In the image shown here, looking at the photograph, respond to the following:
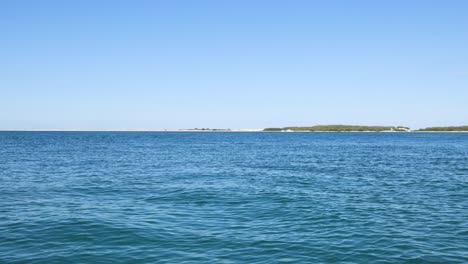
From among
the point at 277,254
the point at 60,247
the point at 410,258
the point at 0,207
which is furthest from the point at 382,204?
the point at 0,207

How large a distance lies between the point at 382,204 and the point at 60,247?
1701 centimetres

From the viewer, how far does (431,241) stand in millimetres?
15375

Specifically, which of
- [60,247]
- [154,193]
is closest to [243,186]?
[154,193]

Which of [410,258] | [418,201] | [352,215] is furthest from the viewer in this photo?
[418,201]

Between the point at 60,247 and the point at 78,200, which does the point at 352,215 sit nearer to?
the point at 60,247

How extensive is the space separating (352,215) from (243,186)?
11.8 metres

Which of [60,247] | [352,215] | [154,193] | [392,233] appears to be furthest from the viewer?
[154,193]

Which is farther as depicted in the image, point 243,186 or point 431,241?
point 243,186

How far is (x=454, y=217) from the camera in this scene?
762 inches

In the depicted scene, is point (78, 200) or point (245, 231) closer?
point (245, 231)

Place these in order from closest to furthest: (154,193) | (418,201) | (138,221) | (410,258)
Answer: (410,258)
(138,221)
(418,201)
(154,193)

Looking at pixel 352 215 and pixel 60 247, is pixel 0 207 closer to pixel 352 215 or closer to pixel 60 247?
pixel 60 247

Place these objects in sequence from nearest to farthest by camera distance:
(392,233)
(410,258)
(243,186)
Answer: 1. (410,258)
2. (392,233)
3. (243,186)

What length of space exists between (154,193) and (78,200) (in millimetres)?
4942
